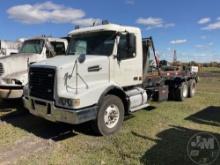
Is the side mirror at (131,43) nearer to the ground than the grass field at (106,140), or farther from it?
farther from it

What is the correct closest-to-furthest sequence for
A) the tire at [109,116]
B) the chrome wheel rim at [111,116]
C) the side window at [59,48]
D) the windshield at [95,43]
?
the tire at [109,116] < the chrome wheel rim at [111,116] < the windshield at [95,43] < the side window at [59,48]

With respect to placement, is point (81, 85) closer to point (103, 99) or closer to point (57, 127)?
point (103, 99)

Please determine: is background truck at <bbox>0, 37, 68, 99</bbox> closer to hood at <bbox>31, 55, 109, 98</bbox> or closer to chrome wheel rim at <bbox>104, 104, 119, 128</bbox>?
hood at <bbox>31, 55, 109, 98</bbox>

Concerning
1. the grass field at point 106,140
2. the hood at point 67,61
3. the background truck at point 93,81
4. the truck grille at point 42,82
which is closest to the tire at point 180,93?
the grass field at point 106,140

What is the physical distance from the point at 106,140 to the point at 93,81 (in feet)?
4.98

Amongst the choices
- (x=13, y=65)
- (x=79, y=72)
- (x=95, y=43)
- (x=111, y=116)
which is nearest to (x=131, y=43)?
(x=95, y=43)

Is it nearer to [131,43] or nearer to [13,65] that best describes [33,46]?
[13,65]

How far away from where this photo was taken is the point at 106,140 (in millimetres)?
7230

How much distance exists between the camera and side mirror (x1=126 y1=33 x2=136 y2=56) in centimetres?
831

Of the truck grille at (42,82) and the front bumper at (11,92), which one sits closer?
the truck grille at (42,82)

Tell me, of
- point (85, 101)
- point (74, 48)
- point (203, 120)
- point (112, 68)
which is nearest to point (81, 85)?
point (85, 101)

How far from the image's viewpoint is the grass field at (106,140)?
19.9ft

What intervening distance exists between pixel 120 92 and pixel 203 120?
319 cm

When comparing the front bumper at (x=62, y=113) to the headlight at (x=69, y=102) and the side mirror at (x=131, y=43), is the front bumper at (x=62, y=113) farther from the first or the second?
the side mirror at (x=131, y=43)
